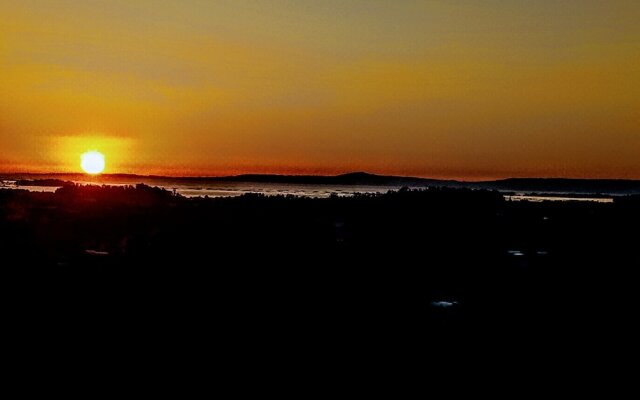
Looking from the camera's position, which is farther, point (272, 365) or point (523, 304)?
point (523, 304)

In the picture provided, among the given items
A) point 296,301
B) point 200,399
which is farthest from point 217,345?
point 296,301

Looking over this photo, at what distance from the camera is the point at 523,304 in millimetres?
17516

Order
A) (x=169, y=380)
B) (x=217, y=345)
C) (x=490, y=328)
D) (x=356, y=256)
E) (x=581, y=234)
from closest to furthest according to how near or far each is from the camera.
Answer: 1. (x=169, y=380)
2. (x=217, y=345)
3. (x=490, y=328)
4. (x=356, y=256)
5. (x=581, y=234)

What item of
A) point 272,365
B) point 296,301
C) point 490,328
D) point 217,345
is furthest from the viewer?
point 296,301

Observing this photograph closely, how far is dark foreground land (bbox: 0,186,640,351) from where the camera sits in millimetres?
14445

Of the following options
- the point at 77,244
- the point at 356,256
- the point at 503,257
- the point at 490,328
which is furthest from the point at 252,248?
the point at 490,328

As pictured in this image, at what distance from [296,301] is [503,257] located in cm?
1249

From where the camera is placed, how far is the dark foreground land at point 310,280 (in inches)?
569

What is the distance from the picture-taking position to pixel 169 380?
1075cm

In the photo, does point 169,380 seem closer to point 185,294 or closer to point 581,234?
point 185,294

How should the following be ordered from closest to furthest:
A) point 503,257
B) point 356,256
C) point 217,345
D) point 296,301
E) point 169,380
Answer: point 169,380
point 217,345
point 296,301
point 356,256
point 503,257

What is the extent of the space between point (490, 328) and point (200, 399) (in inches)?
292

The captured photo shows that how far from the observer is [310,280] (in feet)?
64.8

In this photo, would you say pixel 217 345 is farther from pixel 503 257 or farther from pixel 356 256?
pixel 503 257
